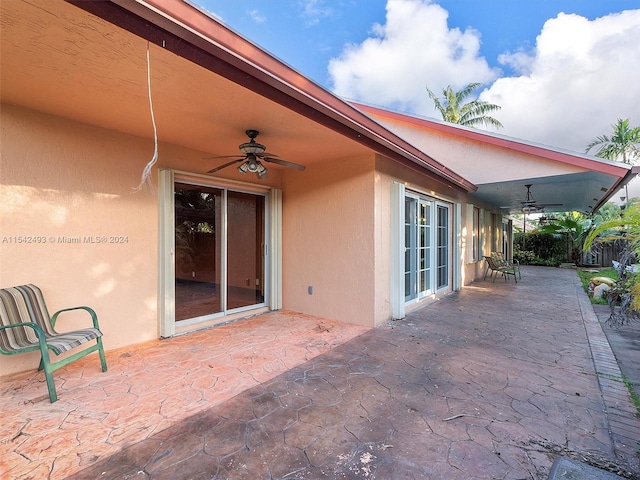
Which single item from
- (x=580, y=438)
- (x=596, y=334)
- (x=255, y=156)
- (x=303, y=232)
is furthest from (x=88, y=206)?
(x=596, y=334)

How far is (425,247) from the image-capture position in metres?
6.48

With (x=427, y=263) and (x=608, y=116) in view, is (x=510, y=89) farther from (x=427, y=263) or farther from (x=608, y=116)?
(x=427, y=263)

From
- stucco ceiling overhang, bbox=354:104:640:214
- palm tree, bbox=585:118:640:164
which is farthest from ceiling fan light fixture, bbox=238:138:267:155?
palm tree, bbox=585:118:640:164

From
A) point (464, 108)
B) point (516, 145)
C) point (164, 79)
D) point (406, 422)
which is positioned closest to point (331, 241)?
point (406, 422)

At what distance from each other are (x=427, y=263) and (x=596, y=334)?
291cm

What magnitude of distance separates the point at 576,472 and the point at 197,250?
16.0 ft

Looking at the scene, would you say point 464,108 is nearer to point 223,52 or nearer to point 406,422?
point 223,52

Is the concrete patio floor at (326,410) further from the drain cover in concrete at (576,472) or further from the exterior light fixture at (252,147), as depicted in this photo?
the exterior light fixture at (252,147)

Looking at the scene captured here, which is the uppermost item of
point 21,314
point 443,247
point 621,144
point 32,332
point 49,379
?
point 621,144

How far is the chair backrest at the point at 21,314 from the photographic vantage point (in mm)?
2744

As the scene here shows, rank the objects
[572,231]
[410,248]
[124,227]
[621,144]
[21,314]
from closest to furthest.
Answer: [21,314] → [124,227] → [410,248] → [572,231] → [621,144]

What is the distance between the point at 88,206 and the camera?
11.8 feet

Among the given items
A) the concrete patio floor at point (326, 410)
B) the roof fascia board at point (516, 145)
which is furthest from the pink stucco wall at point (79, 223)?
the roof fascia board at point (516, 145)

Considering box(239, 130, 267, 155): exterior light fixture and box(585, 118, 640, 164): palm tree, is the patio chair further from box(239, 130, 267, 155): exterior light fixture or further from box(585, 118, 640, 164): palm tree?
box(585, 118, 640, 164): palm tree
